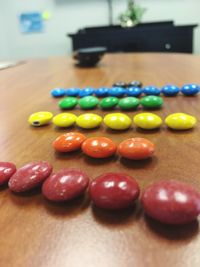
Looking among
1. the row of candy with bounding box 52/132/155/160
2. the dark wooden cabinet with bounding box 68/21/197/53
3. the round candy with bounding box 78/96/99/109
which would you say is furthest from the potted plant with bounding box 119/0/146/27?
the row of candy with bounding box 52/132/155/160

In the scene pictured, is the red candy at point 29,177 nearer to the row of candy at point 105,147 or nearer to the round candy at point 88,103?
the row of candy at point 105,147

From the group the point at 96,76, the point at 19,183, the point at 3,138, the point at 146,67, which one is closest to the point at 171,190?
the point at 19,183

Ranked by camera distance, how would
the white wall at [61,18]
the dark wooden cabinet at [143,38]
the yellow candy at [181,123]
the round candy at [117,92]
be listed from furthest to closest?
the white wall at [61,18], the dark wooden cabinet at [143,38], the round candy at [117,92], the yellow candy at [181,123]

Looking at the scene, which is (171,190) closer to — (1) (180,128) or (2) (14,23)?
(1) (180,128)

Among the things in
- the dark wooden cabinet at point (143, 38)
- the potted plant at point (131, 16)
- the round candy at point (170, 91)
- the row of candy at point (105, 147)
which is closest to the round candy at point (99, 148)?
the row of candy at point (105, 147)

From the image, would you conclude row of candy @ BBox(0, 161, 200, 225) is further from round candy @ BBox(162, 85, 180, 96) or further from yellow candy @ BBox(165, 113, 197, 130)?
round candy @ BBox(162, 85, 180, 96)

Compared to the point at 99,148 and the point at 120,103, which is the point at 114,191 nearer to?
the point at 99,148
